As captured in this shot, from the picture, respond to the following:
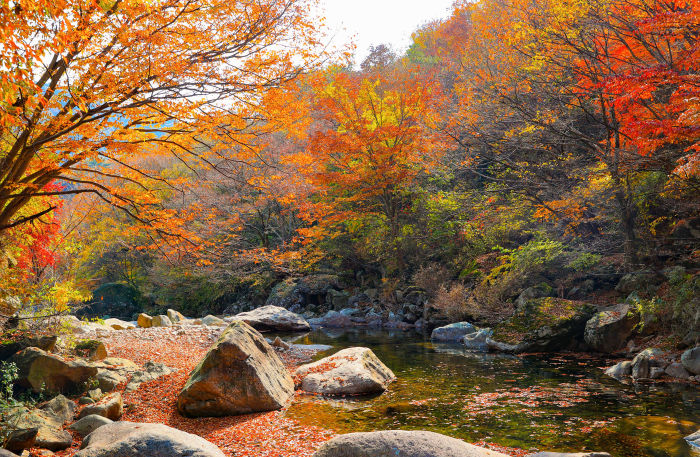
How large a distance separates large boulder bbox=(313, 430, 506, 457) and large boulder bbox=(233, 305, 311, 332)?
45.3ft

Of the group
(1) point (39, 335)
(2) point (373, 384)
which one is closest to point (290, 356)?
(2) point (373, 384)

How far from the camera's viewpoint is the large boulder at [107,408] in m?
6.53

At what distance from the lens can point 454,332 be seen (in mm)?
14922

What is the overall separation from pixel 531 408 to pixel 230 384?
475 centimetres

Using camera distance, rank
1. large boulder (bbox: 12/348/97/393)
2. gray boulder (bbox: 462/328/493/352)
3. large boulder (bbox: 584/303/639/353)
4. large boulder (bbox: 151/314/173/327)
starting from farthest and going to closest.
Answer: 1. large boulder (bbox: 151/314/173/327)
2. gray boulder (bbox: 462/328/493/352)
3. large boulder (bbox: 584/303/639/353)
4. large boulder (bbox: 12/348/97/393)

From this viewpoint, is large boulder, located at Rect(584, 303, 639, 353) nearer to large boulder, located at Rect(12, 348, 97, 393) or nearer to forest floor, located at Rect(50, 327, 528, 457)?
forest floor, located at Rect(50, 327, 528, 457)

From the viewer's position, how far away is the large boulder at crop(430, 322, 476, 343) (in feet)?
48.5

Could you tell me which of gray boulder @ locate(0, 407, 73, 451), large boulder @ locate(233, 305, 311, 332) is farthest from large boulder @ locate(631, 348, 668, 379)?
large boulder @ locate(233, 305, 311, 332)

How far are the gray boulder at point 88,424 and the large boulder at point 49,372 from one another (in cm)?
116

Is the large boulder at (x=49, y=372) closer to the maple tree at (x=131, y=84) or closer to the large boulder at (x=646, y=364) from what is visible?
the maple tree at (x=131, y=84)

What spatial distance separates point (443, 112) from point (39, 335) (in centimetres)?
1580

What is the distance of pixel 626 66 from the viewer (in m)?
11.7

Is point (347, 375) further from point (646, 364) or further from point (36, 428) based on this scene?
point (646, 364)

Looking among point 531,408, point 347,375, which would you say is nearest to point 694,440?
point 531,408
